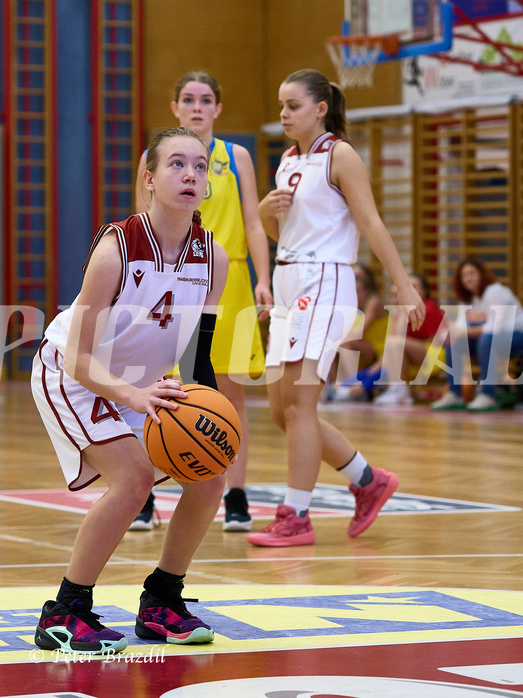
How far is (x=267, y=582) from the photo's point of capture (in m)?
4.11

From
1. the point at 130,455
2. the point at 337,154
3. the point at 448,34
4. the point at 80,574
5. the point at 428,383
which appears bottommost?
the point at 428,383

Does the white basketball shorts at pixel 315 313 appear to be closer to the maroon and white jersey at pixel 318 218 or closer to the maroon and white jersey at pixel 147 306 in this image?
the maroon and white jersey at pixel 318 218

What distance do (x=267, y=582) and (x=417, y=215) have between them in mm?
10505

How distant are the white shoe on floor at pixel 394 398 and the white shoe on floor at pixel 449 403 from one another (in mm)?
577

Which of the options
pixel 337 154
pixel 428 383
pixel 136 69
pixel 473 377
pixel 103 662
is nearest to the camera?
pixel 103 662

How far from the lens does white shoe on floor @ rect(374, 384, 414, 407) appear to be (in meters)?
12.1

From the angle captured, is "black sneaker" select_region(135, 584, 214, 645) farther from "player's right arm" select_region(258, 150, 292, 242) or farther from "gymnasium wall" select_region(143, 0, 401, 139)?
"gymnasium wall" select_region(143, 0, 401, 139)

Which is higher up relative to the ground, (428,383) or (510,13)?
(510,13)

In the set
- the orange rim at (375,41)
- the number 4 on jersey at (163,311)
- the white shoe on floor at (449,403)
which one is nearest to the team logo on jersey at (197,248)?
the number 4 on jersey at (163,311)

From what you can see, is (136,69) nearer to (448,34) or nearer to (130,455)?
(448,34)

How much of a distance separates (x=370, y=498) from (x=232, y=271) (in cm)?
112

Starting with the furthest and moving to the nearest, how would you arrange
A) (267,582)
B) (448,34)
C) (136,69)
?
(136,69), (448,34), (267,582)

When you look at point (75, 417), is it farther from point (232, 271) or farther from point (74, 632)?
point (232, 271)

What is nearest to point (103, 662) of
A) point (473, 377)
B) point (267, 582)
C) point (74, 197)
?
point (267, 582)
